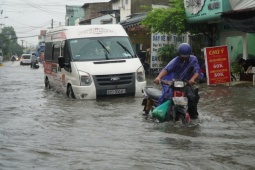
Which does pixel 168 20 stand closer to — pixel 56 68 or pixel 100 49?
pixel 56 68

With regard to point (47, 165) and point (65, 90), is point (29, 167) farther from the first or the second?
point (65, 90)

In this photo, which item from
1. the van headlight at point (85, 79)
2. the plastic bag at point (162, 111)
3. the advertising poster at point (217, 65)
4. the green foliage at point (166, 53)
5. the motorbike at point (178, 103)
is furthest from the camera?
the green foliage at point (166, 53)

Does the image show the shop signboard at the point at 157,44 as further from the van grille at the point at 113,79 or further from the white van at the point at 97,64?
the van grille at the point at 113,79

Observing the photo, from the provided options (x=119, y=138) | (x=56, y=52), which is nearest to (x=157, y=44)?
(x=56, y=52)

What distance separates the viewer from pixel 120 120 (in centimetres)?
991

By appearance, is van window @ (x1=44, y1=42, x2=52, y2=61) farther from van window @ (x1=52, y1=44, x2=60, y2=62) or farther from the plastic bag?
the plastic bag

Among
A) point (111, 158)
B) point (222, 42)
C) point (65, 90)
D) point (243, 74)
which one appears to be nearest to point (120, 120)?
point (111, 158)

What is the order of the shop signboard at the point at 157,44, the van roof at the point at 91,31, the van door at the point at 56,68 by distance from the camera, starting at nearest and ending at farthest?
the van roof at the point at 91,31
the van door at the point at 56,68
the shop signboard at the point at 157,44

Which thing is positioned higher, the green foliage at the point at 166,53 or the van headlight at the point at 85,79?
the green foliage at the point at 166,53

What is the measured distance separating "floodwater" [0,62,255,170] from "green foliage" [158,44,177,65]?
1220 centimetres

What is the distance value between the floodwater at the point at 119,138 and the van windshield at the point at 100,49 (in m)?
1.82

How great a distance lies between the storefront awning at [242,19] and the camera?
17.7 meters

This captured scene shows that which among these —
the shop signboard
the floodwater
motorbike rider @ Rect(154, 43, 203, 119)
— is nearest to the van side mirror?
the floodwater

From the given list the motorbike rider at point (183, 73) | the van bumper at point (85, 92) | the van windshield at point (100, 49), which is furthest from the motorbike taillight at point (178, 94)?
the van windshield at point (100, 49)
